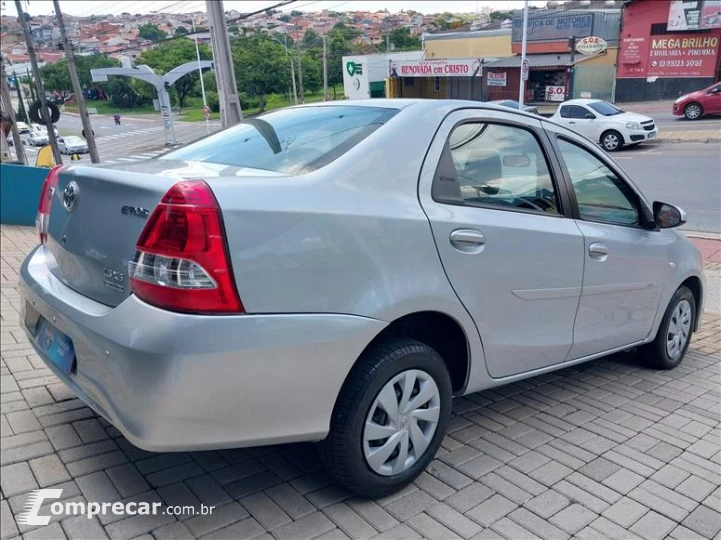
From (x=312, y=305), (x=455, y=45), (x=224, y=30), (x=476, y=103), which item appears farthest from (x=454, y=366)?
(x=455, y=45)

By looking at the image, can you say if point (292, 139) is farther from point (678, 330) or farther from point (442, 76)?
point (442, 76)

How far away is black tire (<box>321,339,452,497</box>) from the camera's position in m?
2.37

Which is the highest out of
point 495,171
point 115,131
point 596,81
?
point 495,171

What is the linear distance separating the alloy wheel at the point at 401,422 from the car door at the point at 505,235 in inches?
16.4

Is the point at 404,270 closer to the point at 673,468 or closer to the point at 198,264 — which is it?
the point at 198,264

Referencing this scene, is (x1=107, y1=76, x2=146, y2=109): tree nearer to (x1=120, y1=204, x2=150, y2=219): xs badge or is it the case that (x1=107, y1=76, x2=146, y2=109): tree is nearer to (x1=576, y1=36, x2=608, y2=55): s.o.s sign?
(x1=576, y1=36, x2=608, y2=55): s.o.s sign

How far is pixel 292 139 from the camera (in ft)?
9.21

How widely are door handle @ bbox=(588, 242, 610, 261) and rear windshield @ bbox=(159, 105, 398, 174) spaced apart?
1415mm

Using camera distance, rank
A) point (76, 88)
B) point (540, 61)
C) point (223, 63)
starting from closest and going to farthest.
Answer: point (223, 63) → point (76, 88) → point (540, 61)

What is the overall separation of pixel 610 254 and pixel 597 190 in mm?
420

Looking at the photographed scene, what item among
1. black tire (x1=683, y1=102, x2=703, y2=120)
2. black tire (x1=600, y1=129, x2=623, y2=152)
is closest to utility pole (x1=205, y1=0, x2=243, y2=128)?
black tire (x1=600, y1=129, x2=623, y2=152)

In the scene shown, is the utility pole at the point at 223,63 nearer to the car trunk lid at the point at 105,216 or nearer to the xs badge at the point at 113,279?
the car trunk lid at the point at 105,216

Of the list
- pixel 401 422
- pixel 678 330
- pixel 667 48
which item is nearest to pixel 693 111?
pixel 667 48

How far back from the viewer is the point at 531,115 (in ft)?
11.0
